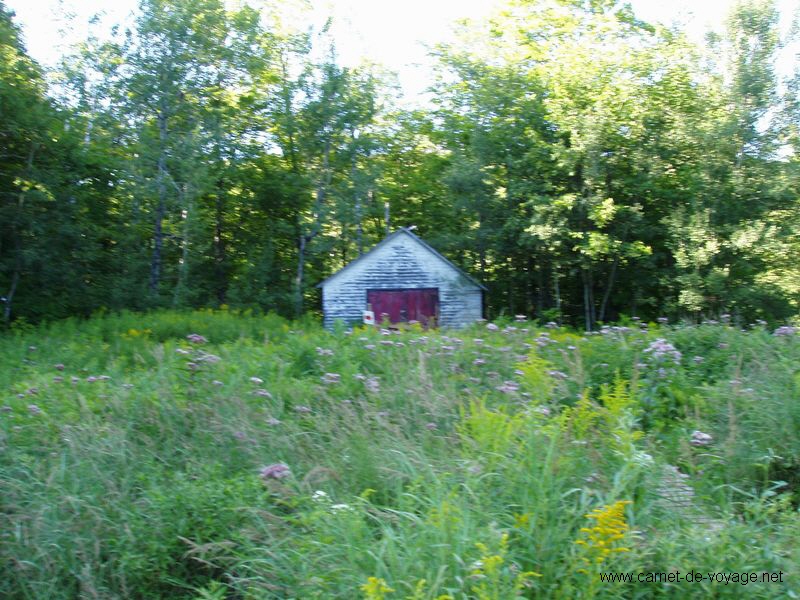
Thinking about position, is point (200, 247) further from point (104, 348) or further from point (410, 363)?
point (410, 363)

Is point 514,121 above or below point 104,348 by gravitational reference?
above

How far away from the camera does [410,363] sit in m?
7.00

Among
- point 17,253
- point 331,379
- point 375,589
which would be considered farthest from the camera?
point 17,253

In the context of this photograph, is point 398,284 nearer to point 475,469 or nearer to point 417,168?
point 417,168

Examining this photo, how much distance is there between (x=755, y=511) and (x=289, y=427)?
3112 millimetres

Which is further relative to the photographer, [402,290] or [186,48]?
[186,48]

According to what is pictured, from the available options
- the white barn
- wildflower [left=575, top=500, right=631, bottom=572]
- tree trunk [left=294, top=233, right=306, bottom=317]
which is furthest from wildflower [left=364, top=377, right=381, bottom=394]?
tree trunk [left=294, top=233, right=306, bottom=317]

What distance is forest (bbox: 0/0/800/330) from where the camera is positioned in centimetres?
2342

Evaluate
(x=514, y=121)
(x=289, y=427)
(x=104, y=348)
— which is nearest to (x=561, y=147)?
(x=514, y=121)

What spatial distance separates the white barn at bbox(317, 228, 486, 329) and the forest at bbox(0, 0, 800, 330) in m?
2.75

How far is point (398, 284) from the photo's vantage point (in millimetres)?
25547

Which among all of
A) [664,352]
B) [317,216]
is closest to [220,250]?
[317,216]

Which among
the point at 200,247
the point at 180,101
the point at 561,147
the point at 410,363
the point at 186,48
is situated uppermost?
the point at 186,48

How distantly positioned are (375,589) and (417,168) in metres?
34.0
